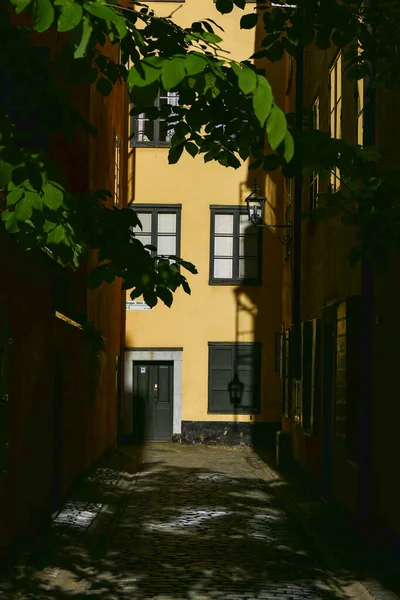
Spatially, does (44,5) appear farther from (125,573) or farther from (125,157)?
(125,157)

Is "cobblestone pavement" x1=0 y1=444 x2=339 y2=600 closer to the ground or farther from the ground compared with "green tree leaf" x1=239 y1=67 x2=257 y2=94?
closer to the ground

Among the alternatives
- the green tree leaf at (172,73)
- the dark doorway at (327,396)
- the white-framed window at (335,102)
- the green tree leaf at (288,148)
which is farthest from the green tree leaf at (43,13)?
the dark doorway at (327,396)

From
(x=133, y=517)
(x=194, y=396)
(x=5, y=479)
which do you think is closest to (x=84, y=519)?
(x=133, y=517)

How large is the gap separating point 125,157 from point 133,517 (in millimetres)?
15104

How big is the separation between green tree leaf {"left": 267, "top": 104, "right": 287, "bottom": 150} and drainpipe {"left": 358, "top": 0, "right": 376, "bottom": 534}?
6.24 metres

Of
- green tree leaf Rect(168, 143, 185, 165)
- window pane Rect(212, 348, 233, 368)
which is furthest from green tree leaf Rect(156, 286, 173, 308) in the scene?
window pane Rect(212, 348, 233, 368)

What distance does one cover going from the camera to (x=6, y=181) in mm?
6488

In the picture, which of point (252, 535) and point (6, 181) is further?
point (252, 535)

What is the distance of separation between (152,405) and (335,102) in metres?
13.8

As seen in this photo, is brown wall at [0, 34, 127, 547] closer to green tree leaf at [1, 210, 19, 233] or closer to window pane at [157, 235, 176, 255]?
green tree leaf at [1, 210, 19, 233]

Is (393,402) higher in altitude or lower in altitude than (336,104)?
lower

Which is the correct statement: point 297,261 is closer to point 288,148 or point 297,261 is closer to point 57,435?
point 57,435

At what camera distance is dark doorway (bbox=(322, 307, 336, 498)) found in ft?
48.4

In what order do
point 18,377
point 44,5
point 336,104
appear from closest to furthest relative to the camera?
point 44,5
point 18,377
point 336,104
